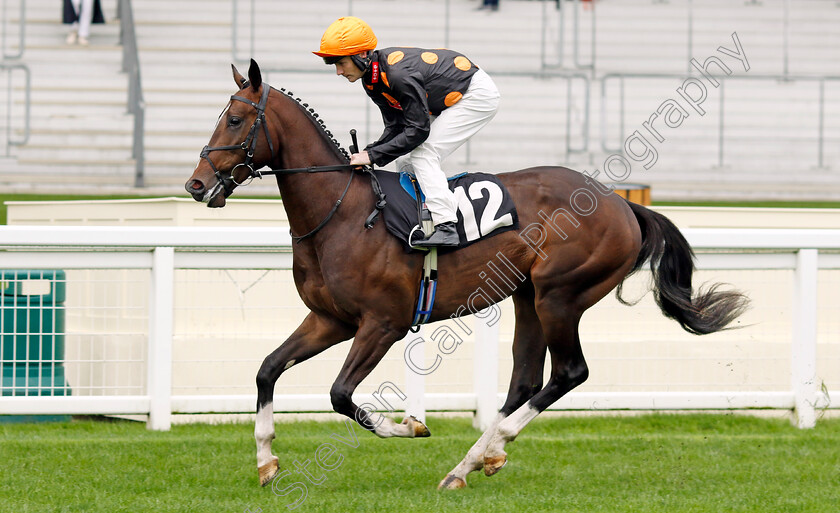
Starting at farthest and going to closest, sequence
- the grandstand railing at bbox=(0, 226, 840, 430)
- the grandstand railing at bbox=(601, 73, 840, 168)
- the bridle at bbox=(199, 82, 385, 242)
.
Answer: the grandstand railing at bbox=(601, 73, 840, 168) < the grandstand railing at bbox=(0, 226, 840, 430) < the bridle at bbox=(199, 82, 385, 242)

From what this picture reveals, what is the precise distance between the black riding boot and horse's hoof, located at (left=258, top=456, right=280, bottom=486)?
3.44 ft

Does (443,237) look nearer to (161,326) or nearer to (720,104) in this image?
(161,326)

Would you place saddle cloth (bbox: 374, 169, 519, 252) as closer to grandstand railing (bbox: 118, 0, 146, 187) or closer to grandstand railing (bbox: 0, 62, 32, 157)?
grandstand railing (bbox: 118, 0, 146, 187)

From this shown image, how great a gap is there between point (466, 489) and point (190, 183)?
165cm

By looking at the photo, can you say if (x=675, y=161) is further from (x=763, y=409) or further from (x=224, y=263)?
(x=224, y=263)

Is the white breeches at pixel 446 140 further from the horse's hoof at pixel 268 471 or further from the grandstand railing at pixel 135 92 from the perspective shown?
the grandstand railing at pixel 135 92

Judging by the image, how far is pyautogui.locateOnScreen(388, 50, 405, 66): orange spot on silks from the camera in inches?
169

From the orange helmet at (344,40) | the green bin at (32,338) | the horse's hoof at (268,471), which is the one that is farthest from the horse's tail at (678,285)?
the green bin at (32,338)

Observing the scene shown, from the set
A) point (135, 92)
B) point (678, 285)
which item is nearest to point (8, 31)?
point (135, 92)

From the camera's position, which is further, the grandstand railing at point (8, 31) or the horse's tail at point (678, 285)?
the grandstand railing at point (8, 31)

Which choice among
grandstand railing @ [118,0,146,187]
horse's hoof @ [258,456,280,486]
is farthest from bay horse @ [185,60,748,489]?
grandstand railing @ [118,0,146,187]

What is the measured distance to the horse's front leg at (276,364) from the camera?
4379mm

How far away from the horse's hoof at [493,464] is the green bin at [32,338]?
2.19 metres

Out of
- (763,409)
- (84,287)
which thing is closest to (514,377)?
(763,409)
